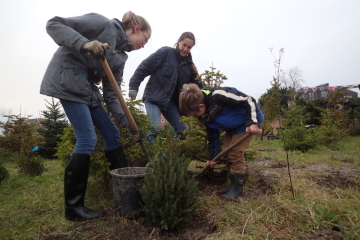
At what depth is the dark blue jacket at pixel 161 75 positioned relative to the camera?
12.0 ft

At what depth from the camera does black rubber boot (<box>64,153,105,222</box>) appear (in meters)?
2.36

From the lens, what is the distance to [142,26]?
8.63 feet

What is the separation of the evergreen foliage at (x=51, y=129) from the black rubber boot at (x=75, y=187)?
595 centimetres

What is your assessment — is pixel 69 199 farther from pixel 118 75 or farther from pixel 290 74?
pixel 290 74

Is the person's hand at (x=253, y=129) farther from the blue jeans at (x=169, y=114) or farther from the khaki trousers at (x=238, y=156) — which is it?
the blue jeans at (x=169, y=114)

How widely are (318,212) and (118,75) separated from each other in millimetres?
2318

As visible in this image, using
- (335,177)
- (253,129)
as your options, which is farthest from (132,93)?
(335,177)

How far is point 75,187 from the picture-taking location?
2.38m

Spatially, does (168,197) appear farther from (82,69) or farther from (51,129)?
(51,129)

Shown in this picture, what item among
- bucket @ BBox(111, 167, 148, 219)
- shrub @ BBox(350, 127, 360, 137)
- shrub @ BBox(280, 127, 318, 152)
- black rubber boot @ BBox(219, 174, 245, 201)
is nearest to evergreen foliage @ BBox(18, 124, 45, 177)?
bucket @ BBox(111, 167, 148, 219)

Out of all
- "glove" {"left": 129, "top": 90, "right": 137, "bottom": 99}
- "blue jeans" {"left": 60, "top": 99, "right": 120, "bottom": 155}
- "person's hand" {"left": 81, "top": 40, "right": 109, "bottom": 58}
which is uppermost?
"person's hand" {"left": 81, "top": 40, "right": 109, "bottom": 58}

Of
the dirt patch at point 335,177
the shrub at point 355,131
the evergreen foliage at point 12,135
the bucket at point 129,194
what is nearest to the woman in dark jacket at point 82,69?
the bucket at point 129,194

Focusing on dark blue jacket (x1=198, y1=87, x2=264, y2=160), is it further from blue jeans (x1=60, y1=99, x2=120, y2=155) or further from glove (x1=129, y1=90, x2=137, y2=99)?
blue jeans (x1=60, y1=99, x2=120, y2=155)

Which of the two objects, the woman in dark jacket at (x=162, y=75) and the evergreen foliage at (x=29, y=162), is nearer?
the woman in dark jacket at (x=162, y=75)
